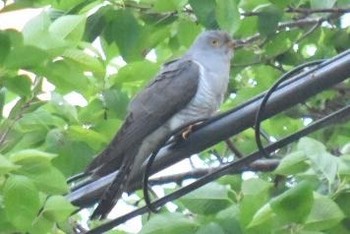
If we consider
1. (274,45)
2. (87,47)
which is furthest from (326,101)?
(87,47)

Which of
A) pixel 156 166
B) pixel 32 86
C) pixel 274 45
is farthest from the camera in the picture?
pixel 274 45

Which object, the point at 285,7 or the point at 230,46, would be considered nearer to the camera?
the point at 285,7

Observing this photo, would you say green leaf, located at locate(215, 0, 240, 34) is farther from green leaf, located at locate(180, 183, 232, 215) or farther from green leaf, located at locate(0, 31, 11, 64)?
green leaf, located at locate(0, 31, 11, 64)

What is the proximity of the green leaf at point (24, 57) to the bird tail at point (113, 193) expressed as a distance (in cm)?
47

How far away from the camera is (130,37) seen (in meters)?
4.79

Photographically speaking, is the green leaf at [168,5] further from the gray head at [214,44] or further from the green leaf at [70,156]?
the green leaf at [70,156]

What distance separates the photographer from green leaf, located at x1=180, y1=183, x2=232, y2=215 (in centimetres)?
396

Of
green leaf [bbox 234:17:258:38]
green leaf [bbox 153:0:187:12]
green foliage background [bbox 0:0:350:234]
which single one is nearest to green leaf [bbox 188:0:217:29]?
green foliage background [bbox 0:0:350:234]

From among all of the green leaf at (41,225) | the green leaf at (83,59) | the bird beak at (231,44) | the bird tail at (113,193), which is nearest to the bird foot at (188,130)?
the bird tail at (113,193)

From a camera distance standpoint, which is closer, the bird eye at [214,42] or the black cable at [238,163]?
the black cable at [238,163]

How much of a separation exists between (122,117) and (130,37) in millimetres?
352

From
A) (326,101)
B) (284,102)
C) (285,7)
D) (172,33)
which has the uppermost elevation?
(284,102)

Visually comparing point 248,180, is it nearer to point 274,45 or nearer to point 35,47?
point 35,47

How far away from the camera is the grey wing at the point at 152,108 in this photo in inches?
155
